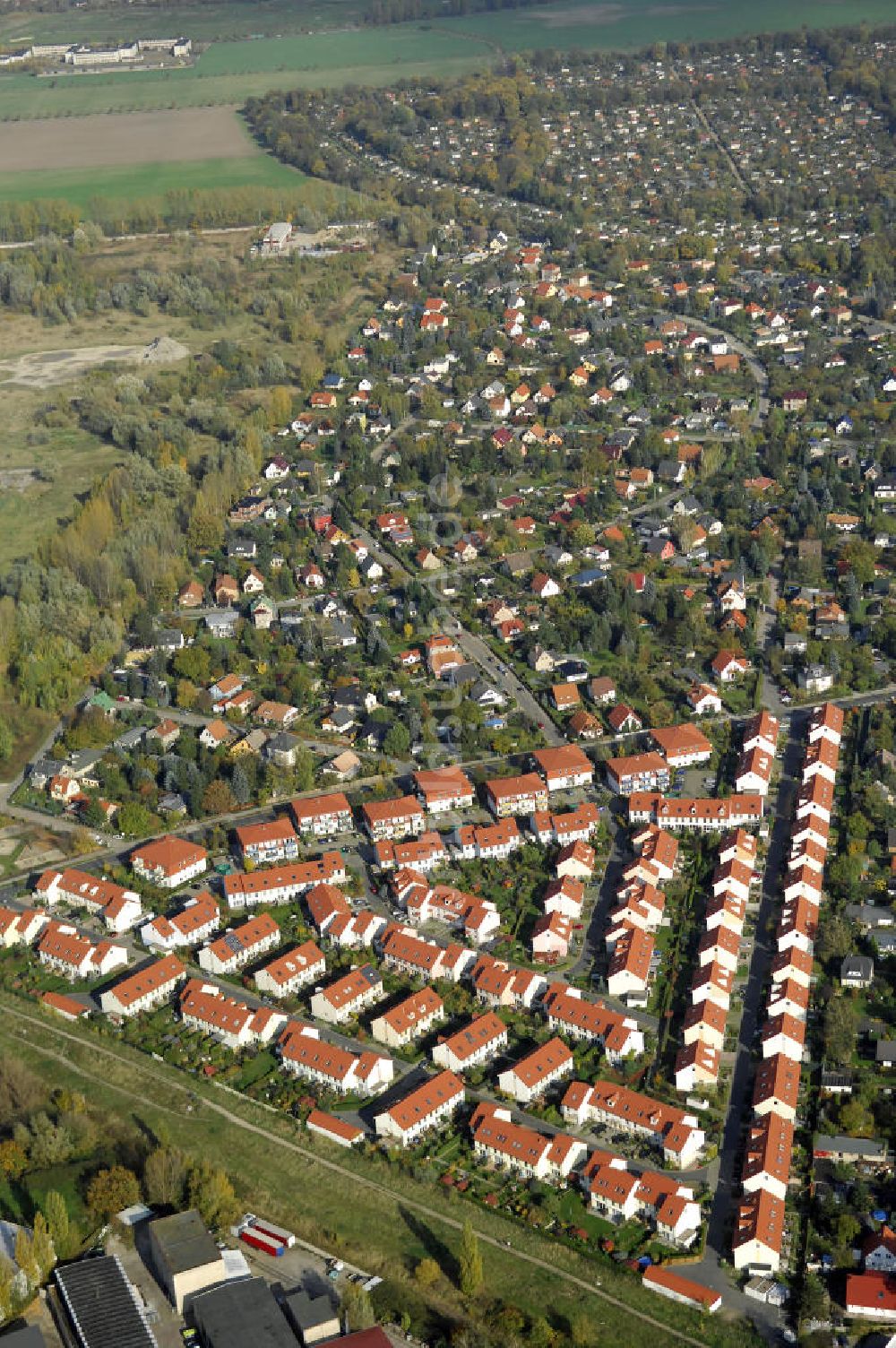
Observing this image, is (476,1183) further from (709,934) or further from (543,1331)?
(709,934)

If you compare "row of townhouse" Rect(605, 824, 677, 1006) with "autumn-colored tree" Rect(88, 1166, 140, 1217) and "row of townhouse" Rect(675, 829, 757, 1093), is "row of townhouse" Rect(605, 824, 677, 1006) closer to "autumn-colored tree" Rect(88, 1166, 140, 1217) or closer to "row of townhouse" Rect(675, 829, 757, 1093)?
"row of townhouse" Rect(675, 829, 757, 1093)

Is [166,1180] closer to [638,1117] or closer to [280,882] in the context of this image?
[638,1117]

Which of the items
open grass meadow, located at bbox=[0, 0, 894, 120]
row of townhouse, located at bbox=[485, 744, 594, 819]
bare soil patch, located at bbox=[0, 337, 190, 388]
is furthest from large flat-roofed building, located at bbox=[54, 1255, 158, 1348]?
open grass meadow, located at bbox=[0, 0, 894, 120]

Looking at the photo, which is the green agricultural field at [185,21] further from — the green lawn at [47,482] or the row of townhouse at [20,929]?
the row of townhouse at [20,929]

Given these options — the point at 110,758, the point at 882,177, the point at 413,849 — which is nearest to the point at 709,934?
the point at 413,849

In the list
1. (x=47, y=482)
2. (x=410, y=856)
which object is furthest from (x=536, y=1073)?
(x=47, y=482)

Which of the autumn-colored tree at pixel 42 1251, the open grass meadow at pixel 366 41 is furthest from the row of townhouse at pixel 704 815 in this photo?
the open grass meadow at pixel 366 41
